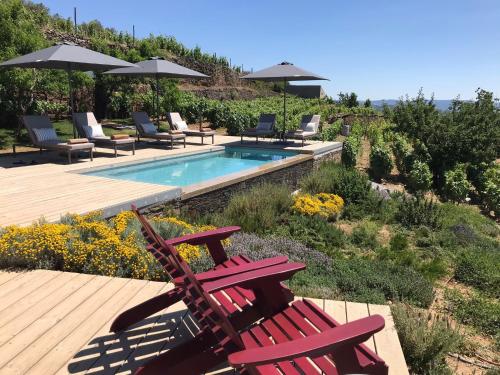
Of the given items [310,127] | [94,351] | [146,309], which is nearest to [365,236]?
[146,309]

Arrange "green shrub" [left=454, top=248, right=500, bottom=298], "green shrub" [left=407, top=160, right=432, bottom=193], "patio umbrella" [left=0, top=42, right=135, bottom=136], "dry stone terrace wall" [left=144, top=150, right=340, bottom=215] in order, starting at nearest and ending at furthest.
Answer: "green shrub" [left=454, top=248, right=500, bottom=298] → "dry stone terrace wall" [left=144, top=150, right=340, bottom=215] → "patio umbrella" [left=0, top=42, right=135, bottom=136] → "green shrub" [left=407, top=160, right=432, bottom=193]

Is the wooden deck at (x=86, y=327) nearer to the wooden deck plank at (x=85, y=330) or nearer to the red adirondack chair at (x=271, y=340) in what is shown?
the wooden deck plank at (x=85, y=330)

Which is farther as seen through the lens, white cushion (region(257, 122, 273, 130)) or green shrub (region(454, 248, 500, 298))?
white cushion (region(257, 122, 273, 130))

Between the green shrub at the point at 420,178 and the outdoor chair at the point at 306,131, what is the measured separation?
3114mm

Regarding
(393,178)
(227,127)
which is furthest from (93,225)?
(227,127)

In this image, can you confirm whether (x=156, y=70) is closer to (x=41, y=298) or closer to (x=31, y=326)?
(x=41, y=298)

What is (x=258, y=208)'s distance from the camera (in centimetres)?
653

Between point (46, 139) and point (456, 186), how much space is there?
10.0 m

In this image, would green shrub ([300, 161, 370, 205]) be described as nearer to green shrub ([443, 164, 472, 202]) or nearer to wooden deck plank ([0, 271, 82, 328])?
green shrub ([443, 164, 472, 202])

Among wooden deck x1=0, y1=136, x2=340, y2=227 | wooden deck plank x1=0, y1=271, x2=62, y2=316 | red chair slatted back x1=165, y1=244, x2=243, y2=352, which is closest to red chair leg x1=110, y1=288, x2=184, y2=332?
red chair slatted back x1=165, y1=244, x2=243, y2=352

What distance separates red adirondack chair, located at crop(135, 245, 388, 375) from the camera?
151cm

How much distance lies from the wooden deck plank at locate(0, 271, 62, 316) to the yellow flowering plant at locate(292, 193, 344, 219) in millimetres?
4218

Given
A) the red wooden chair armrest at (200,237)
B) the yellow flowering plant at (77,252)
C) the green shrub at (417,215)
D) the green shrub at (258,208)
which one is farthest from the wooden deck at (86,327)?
the green shrub at (417,215)

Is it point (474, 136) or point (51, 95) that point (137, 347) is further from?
point (51, 95)
